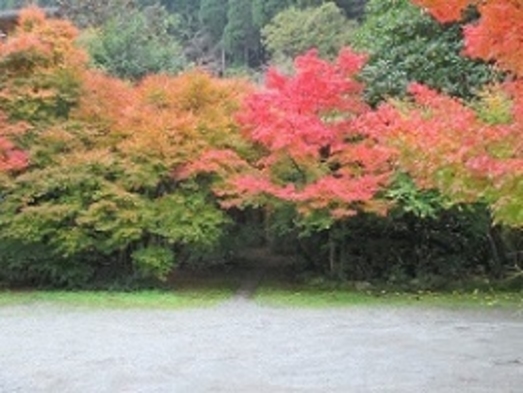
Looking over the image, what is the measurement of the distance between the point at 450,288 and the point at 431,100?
637cm

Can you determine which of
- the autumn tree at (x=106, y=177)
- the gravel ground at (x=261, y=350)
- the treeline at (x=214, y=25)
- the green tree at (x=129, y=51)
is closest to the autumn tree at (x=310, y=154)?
the autumn tree at (x=106, y=177)

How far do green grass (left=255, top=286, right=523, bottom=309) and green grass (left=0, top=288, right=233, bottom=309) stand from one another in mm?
1107

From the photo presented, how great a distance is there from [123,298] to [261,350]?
245 inches

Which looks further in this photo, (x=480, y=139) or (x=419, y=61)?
(x=419, y=61)

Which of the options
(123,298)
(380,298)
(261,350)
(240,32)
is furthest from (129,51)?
(261,350)

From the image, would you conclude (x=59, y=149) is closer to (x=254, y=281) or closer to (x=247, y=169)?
(x=247, y=169)

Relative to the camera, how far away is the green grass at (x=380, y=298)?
1442cm

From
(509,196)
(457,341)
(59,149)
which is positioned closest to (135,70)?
(59,149)

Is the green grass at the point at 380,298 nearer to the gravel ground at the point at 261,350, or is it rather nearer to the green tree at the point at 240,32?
the gravel ground at the point at 261,350

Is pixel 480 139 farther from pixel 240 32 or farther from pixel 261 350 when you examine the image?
pixel 240 32

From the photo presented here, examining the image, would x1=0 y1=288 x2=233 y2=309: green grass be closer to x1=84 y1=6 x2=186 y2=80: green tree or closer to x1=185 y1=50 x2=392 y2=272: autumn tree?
x1=185 y1=50 x2=392 y2=272: autumn tree

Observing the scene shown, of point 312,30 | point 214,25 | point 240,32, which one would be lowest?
point 312,30

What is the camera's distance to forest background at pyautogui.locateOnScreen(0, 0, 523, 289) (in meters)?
15.1

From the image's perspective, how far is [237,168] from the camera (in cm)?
1623
